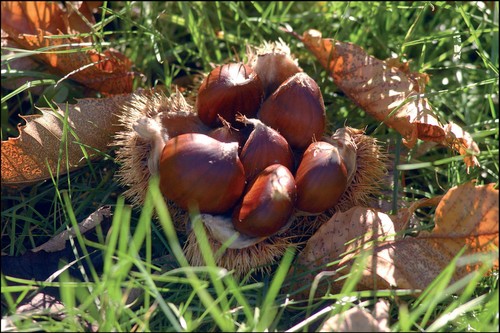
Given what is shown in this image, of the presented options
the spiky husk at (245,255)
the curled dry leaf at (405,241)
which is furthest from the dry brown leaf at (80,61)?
the curled dry leaf at (405,241)

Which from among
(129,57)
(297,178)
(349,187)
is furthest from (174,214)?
(129,57)

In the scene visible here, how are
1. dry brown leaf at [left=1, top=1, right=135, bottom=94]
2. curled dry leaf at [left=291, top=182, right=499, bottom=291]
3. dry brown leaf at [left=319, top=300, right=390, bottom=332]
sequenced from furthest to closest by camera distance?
dry brown leaf at [left=1, top=1, right=135, bottom=94], curled dry leaf at [left=291, top=182, right=499, bottom=291], dry brown leaf at [left=319, top=300, right=390, bottom=332]

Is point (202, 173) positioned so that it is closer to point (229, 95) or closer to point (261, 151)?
point (261, 151)

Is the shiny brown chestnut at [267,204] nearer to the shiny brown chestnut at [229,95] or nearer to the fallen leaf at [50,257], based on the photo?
the shiny brown chestnut at [229,95]

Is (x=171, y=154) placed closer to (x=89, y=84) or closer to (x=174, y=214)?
(x=174, y=214)

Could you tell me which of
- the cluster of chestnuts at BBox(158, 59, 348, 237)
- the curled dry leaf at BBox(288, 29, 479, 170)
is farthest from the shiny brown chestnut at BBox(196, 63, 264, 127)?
the curled dry leaf at BBox(288, 29, 479, 170)

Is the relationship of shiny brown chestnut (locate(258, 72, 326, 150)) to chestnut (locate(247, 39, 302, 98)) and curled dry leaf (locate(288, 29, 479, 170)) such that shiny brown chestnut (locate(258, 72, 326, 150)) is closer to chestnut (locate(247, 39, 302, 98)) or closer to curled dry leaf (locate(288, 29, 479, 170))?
chestnut (locate(247, 39, 302, 98))

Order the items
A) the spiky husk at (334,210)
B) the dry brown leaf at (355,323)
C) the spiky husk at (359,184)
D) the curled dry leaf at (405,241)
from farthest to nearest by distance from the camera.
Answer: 1. the spiky husk at (359,184)
2. the spiky husk at (334,210)
3. the curled dry leaf at (405,241)
4. the dry brown leaf at (355,323)
